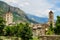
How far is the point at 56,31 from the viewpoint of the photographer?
39969 millimetres

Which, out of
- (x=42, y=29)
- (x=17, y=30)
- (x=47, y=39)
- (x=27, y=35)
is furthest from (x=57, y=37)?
(x=42, y=29)

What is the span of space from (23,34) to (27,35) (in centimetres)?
87

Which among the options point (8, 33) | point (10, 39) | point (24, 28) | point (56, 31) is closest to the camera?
point (10, 39)

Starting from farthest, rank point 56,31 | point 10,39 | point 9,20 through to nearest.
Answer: point 9,20 → point 56,31 → point 10,39

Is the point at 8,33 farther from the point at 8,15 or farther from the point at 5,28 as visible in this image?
the point at 8,15

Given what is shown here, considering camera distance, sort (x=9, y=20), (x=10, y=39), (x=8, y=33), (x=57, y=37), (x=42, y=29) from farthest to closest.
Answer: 1. (x=9, y=20)
2. (x=42, y=29)
3. (x=8, y=33)
4. (x=10, y=39)
5. (x=57, y=37)

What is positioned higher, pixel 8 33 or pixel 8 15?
pixel 8 15

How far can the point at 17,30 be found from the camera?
35.8m

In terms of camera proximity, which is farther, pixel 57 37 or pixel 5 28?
pixel 5 28

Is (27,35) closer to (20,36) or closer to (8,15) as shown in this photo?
(20,36)

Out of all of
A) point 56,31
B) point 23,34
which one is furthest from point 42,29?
point 23,34

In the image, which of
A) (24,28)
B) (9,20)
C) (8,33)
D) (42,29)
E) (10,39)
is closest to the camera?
(10,39)

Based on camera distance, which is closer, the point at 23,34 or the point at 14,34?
the point at 23,34

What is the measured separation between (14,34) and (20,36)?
322 cm
